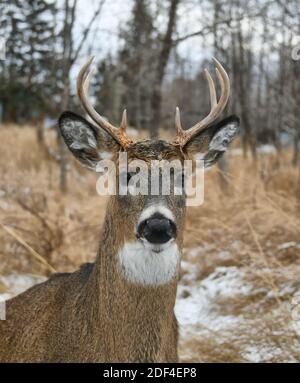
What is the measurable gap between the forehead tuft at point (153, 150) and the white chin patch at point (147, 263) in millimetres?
557

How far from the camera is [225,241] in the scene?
7.48 metres

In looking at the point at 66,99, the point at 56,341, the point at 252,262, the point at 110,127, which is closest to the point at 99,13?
the point at 66,99

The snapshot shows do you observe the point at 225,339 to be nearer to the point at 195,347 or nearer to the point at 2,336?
the point at 195,347

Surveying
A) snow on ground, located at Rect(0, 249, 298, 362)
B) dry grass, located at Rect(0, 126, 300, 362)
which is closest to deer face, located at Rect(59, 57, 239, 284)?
dry grass, located at Rect(0, 126, 300, 362)

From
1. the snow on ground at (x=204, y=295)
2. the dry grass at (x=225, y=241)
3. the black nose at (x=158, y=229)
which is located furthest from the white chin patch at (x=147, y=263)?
the snow on ground at (x=204, y=295)

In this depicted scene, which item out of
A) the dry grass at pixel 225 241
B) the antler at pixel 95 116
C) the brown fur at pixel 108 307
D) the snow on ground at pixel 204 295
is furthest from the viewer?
the snow on ground at pixel 204 295

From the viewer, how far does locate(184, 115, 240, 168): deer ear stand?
3.54m

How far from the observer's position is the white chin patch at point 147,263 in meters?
2.99

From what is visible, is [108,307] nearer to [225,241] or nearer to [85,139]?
[85,139]

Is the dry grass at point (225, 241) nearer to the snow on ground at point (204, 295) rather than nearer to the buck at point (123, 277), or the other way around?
the snow on ground at point (204, 295)

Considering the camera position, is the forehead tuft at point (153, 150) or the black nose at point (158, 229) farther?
the forehead tuft at point (153, 150)

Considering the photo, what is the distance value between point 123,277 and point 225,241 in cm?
451

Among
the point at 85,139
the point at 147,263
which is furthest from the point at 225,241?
the point at 147,263

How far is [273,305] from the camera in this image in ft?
19.0
